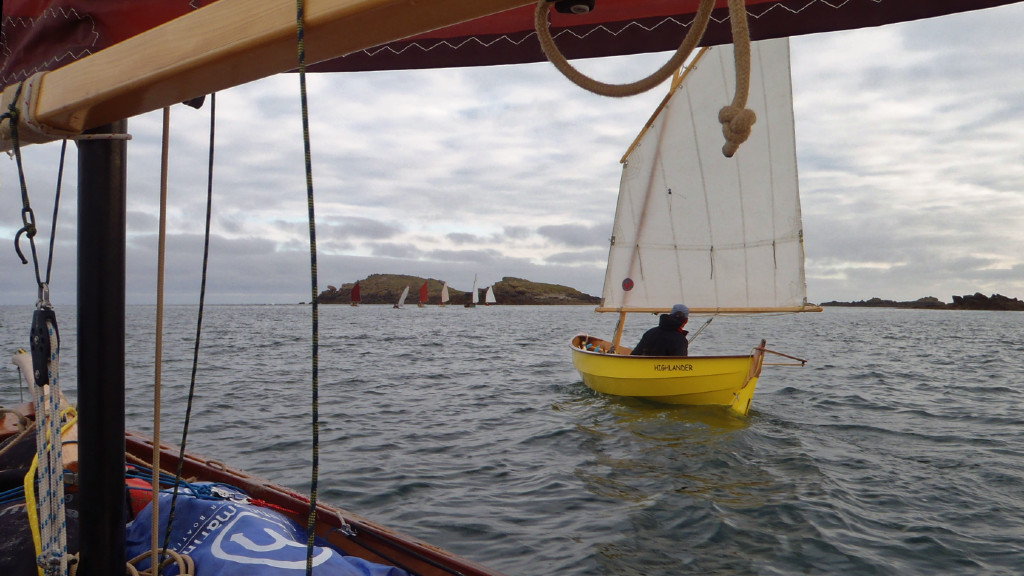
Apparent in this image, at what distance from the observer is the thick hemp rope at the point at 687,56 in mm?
1342

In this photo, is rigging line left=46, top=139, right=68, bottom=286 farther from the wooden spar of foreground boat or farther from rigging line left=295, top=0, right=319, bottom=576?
the wooden spar of foreground boat

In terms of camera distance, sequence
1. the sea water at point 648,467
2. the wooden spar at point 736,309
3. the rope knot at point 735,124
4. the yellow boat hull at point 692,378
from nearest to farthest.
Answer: the rope knot at point 735,124 → the sea water at point 648,467 → the yellow boat hull at point 692,378 → the wooden spar at point 736,309

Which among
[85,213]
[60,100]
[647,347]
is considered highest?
[60,100]

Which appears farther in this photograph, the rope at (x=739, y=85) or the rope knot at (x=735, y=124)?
the rope knot at (x=735, y=124)

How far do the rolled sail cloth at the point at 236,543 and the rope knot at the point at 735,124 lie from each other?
1.96m

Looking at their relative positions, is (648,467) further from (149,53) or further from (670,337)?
(149,53)

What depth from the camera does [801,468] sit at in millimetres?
7914

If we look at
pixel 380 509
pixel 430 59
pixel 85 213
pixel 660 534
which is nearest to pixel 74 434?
pixel 85 213

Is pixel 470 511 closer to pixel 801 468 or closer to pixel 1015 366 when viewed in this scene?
pixel 801 468

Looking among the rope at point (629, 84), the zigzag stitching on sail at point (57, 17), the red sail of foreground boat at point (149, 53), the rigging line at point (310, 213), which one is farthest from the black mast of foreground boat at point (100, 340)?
the rope at point (629, 84)

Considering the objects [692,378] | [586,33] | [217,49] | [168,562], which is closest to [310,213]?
[217,49]

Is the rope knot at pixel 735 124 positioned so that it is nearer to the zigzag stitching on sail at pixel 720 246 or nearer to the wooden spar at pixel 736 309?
the wooden spar at pixel 736 309

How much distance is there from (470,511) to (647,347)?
20.6ft

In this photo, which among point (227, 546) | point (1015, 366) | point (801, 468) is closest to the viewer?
point (227, 546)
